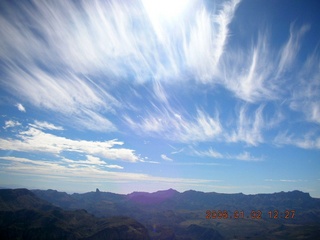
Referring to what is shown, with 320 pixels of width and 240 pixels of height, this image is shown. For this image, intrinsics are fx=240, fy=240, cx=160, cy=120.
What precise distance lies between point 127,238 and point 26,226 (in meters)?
72.4

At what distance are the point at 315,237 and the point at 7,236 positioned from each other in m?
232

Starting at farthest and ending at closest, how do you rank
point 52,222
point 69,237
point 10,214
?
1. point 10,214
2. point 52,222
3. point 69,237

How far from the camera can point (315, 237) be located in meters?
198

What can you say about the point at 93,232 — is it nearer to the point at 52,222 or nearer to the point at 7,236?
the point at 52,222

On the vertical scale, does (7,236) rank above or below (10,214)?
below

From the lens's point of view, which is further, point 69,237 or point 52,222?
point 52,222

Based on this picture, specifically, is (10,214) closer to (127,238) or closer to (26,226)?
(26,226)

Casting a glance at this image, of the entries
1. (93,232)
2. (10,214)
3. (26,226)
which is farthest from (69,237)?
(10,214)

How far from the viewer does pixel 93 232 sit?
18275 centimetres

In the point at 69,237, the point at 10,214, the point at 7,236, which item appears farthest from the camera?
the point at 10,214

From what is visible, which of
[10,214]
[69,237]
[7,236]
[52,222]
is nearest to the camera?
[7,236]

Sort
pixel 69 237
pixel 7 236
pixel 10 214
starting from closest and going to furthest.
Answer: pixel 7 236
pixel 69 237
pixel 10 214

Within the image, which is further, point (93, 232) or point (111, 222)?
point (111, 222)

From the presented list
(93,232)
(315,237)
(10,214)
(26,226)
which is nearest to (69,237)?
(93,232)
